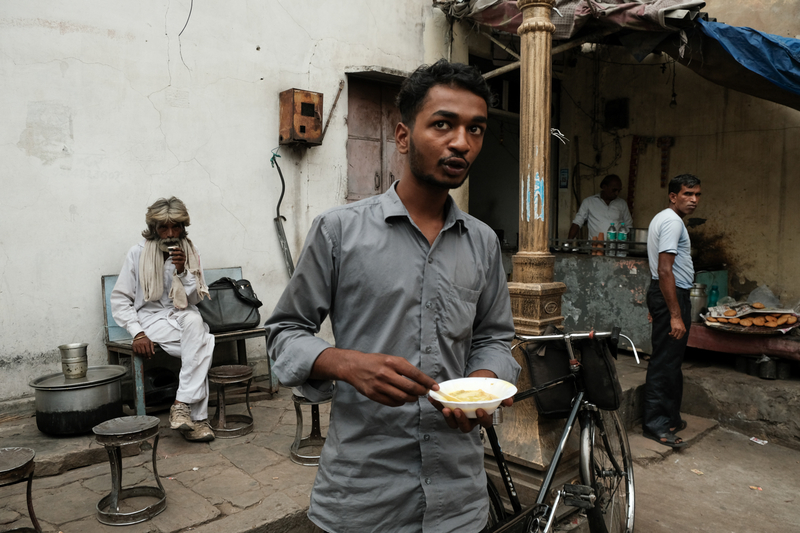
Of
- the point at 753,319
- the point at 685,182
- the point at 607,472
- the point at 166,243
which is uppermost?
the point at 685,182

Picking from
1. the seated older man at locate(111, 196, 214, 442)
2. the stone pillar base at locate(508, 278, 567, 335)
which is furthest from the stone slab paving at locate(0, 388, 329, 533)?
the stone pillar base at locate(508, 278, 567, 335)

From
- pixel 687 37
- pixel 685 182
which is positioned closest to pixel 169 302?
pixel 685 182

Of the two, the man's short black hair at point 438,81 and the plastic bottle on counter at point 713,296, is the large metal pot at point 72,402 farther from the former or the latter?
the plastic bottle on counter at point 713,296

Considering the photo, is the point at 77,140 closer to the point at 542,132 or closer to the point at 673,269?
the point at 542,132

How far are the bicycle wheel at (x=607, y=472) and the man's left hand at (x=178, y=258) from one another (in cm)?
325

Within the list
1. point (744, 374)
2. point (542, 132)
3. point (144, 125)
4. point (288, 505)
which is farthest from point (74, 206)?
point (744, 374)

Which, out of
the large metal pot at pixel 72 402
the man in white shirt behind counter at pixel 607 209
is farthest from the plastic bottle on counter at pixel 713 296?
the large metal pot at pixel 72 402

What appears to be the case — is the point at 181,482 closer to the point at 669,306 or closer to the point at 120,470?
the point at 120,470

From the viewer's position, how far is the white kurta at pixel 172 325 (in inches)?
173

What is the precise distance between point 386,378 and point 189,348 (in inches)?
140

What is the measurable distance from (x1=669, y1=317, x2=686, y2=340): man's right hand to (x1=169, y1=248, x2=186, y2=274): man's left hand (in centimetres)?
408

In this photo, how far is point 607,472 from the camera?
10.8ft

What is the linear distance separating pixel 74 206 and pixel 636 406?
531 centimetres

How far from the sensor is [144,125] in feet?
16.2
